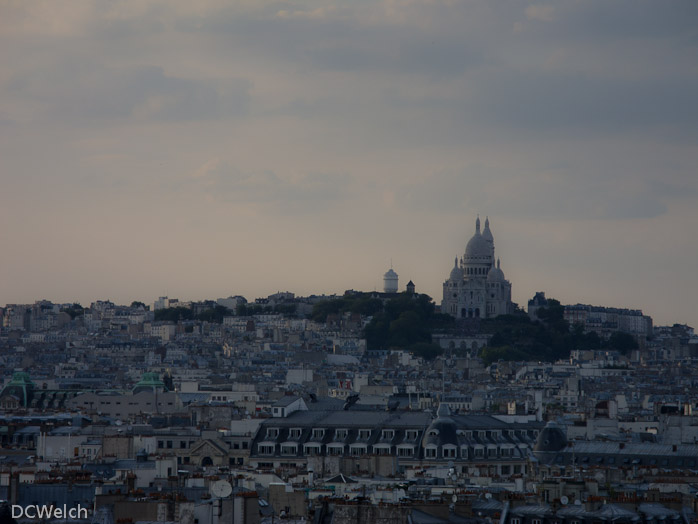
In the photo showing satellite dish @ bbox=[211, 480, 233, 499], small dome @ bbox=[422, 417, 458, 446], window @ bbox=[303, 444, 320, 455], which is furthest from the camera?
window @ bbox=[303, 444, 320, 455]

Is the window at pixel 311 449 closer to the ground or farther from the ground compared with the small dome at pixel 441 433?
closer to the ground

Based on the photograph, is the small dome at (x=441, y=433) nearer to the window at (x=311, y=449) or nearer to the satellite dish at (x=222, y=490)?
the window at (x=311, y=449)

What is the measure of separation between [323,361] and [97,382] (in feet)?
153

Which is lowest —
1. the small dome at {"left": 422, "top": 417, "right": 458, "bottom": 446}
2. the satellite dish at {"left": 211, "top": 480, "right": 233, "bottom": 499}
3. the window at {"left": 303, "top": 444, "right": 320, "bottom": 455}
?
the satellite dish at {"left": 211, "top": 480, "right": 233, "bottom": 499}

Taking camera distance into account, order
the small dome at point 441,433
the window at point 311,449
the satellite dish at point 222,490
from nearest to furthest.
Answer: the satellite dish at point 222,490
the small dome at point 441,433
the window at point 311,449

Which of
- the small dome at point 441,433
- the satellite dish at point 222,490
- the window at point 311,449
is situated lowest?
the satellite dish at point 222,490

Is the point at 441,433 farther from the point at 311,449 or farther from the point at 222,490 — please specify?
the point at 222,490

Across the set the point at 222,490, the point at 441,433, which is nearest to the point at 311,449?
the point at 441,433

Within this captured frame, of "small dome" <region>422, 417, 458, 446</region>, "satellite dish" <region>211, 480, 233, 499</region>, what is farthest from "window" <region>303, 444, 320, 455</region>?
"satellite dish" <region>211, 480, 233, 499</region>

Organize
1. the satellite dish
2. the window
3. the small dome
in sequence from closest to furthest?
the satellite dish, the small dome, the window

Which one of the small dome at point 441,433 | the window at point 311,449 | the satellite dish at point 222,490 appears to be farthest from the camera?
the window at point 311,449

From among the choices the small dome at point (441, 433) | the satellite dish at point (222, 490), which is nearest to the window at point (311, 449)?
the small dome at point (441, 433)

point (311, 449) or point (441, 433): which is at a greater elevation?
point (441, 433)

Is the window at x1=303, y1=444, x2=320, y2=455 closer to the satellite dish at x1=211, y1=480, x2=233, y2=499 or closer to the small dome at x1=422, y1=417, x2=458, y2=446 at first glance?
the small dome at x1=422, y1=417, x2=458, y2=446
